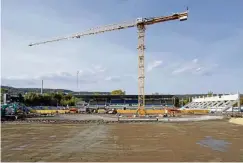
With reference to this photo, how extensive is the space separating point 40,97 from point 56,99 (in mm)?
14729

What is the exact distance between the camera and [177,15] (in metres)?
92.4

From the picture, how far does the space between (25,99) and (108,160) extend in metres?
147

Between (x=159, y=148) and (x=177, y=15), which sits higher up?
(x=177, y=15)

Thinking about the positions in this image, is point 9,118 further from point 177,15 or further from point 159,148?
point 177,15

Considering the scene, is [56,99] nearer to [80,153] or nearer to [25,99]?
[25,99]

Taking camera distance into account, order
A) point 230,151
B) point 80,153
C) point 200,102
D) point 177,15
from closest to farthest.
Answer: point 80,153 → point 230,151 → point 177,15 → point 200,102

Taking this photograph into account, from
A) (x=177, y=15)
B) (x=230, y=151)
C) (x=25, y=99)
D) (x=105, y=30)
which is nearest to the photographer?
(x=230, y=151)

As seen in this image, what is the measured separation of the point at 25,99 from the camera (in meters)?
156

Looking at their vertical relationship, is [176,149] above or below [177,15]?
below

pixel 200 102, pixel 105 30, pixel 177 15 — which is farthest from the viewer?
pixel 200 102

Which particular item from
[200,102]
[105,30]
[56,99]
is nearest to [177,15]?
[105,30]

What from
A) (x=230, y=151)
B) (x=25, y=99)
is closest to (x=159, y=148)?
(x=230, y=151)

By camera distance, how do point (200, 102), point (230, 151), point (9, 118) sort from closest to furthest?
point (230, 151) → point (9, 118) → point (200, 102)

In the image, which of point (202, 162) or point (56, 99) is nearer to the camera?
point (202, 162)
